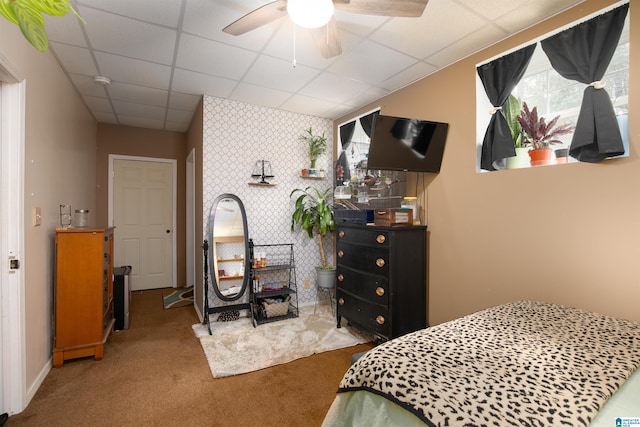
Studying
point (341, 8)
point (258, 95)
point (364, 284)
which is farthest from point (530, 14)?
point (258, 95)

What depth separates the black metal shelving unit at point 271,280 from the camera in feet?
11.2

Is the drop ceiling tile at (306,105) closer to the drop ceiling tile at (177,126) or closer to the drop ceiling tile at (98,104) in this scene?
the drop ceiling tile at (177,126)

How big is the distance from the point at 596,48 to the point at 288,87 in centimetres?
239

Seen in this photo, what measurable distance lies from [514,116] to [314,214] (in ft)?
7.51

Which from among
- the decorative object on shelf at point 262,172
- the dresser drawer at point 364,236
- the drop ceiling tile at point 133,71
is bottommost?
the dresser drawer at point 364,236

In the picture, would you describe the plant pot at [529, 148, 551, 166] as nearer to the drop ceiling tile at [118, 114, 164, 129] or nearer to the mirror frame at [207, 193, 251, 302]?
the mirror frame at [207, 193, 251, 302]

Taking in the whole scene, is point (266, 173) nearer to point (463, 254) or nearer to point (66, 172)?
point (66, 172)

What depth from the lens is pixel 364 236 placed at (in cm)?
279

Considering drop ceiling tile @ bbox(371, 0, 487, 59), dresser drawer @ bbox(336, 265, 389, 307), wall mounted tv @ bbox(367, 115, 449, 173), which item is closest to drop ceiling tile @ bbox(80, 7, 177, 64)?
drop ceiling tile @ bbox(371, 0, 487, 59)

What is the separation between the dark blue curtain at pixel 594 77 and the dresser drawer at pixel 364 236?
1.38 metres

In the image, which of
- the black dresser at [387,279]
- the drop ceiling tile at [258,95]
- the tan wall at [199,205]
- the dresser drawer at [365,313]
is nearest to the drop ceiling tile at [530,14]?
the black dresser at [387,279]

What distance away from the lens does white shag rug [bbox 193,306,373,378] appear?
246 cm

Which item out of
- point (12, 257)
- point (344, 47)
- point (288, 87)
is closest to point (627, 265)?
point (344, 47)

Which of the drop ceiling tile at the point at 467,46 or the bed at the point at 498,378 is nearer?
the bed at the point at 498,378
